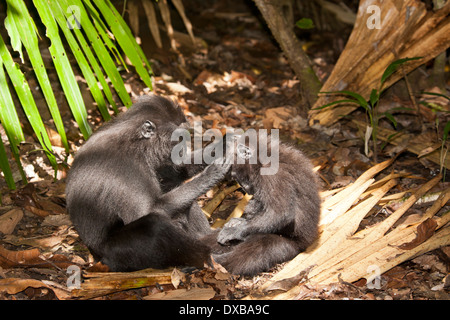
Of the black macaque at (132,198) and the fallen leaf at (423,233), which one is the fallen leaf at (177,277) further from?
the fallen leaf at (423,233)

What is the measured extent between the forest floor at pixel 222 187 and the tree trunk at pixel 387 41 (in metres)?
0.65

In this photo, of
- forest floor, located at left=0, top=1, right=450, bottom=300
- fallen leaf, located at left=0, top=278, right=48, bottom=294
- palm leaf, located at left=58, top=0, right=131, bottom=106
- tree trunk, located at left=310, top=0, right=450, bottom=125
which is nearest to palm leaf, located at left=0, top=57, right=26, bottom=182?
palm leaf, located at left=58, top=0, right=131, bottom=106

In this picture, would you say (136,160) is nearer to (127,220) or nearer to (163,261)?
(127,220)

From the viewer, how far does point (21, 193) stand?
586 cm

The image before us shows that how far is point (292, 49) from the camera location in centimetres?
733

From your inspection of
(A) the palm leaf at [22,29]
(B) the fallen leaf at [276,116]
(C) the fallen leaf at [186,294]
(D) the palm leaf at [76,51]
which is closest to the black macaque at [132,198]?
(C) the fallen leaf at [186,294]

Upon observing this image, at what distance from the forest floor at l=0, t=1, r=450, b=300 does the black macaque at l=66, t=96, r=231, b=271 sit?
0.65 ft

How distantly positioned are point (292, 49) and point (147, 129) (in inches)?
126

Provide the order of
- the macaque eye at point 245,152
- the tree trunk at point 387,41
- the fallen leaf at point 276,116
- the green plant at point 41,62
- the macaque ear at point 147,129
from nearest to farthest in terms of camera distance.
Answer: the macaque eye at point 245,152
the macaque ear at point 147,129
the green plant at point 41,62
the tree trunk at point 387,41
the fallen leaf at point 276,116

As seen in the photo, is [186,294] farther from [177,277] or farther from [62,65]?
[62,65]

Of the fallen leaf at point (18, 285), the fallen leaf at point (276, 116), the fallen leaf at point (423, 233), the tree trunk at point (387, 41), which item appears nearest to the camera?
the fallen leaf at point (18, 285)

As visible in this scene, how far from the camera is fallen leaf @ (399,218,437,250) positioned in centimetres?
459

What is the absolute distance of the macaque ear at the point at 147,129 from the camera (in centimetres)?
487
